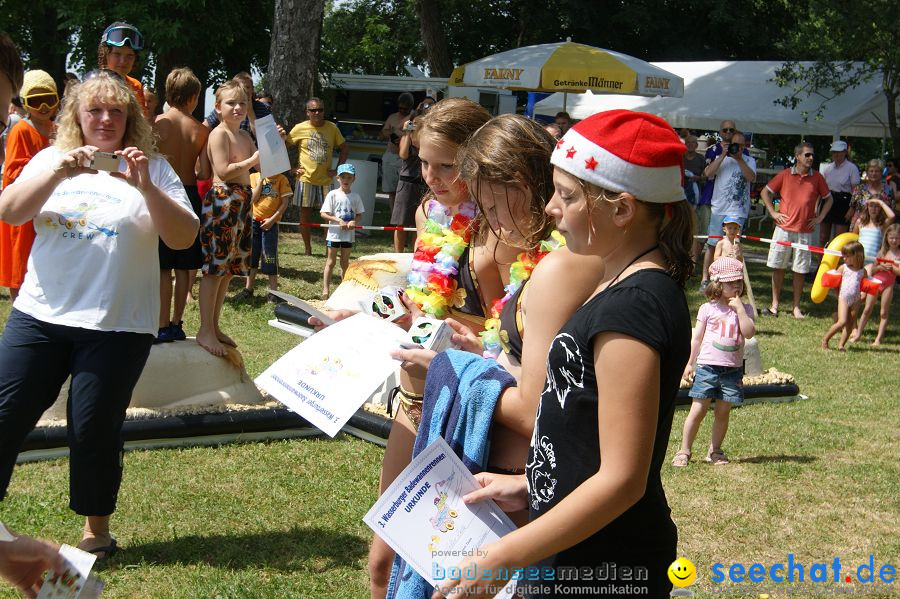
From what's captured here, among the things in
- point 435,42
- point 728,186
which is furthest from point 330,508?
point 435,42

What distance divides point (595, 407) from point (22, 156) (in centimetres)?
486

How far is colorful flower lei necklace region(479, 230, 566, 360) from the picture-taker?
2805mm

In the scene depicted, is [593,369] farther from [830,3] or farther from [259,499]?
[830,3]

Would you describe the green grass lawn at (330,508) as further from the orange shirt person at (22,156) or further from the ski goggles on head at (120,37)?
the ski goggles on head at (120,37)

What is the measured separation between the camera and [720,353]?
20.1ft

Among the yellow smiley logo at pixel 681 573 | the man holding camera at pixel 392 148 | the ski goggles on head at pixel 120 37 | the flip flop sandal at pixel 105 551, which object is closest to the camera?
the yellow smiley logo at pixel 681 573

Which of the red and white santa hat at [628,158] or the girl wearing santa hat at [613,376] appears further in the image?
the red and white santa hat at [628,158]

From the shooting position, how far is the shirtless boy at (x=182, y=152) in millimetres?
7195

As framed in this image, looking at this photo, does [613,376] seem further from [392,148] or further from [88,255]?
[392,148]

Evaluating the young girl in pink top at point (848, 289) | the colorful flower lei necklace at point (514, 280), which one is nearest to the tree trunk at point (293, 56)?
the young girl in pink top at point (848, 289)

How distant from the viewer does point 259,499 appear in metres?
5.13

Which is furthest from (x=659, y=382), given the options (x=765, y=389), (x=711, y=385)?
(x=765, y=389)

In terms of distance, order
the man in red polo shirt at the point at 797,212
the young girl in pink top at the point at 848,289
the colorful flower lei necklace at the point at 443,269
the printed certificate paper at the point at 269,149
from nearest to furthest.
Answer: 1. the colorful flower lei necklace at the point at 443,269
2. the printed certificate paper at the point at 269,149
3. the young girl in pink top at the point at 848,289
4. the man in red polo shirt at the point at 797,212

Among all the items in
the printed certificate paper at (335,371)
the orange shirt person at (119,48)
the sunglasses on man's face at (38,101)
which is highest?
the orange shirt person at (119,48)
